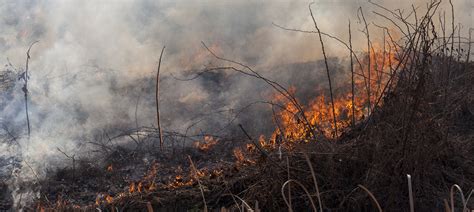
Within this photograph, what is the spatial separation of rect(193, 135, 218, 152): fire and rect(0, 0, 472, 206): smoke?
692 millimetres

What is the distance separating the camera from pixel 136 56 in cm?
1206

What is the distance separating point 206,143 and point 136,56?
394 cm

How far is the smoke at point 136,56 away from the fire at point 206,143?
0.69 m

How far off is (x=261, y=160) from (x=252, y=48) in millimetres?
7594

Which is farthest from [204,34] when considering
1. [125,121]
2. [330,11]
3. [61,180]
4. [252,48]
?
[61,180]

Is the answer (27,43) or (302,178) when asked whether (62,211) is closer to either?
(302,178)

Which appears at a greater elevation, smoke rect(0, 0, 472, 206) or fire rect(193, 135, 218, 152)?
smoke rect(0, 0, 472, 206)

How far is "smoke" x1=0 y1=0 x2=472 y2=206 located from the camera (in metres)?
9.88

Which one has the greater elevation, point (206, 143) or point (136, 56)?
point (136, 56)

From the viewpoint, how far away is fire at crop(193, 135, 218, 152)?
874cm

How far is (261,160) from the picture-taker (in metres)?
4.84

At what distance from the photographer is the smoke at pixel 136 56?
Answer: 988cm

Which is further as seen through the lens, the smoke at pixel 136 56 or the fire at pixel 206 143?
the smoke at pixel 136 56

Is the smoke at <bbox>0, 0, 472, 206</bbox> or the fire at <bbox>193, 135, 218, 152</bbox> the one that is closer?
the fire at <bbox>193, 135, 218, 152</bbox>
